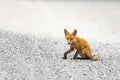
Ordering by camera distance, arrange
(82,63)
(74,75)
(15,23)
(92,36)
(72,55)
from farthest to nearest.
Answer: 1. (15,23)
2. (92,36)
3. (72,55)
4. (82,63)
5. (74,75)

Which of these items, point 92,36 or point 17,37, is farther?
point 92,36

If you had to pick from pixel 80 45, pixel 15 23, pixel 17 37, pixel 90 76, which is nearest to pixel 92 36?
pixel 15 23

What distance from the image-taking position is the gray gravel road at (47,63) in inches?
400

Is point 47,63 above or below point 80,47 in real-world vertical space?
below

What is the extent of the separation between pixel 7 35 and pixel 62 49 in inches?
69.6

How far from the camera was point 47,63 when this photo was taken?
11023 mm

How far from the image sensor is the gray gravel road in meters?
10.1

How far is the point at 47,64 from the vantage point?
10938 millimetres

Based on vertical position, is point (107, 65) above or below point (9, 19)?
below

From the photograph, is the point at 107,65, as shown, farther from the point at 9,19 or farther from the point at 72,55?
the point at 9,19

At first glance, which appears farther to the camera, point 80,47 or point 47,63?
point 80,47

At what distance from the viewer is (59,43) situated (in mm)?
14070

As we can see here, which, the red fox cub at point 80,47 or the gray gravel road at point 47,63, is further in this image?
the red fox cub at point 80,47

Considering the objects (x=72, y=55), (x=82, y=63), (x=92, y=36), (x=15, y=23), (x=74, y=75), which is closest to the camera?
(x=74, y=75)
